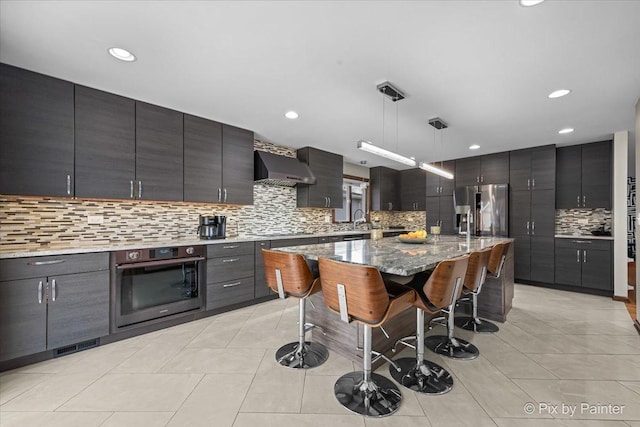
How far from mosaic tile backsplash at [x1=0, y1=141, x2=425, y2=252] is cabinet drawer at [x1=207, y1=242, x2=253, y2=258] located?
0.61 m

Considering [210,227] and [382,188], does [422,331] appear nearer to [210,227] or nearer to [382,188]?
[210,227]

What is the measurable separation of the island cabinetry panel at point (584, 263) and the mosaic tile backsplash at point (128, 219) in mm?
4352

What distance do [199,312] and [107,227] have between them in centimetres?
139

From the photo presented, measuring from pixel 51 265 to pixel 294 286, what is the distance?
2.06 m

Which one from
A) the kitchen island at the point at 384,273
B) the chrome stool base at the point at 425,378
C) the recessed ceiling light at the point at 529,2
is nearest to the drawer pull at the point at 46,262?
the kitchen island at the point at 384,273

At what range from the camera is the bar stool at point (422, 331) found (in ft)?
5.50

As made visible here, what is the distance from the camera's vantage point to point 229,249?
337 centimetres

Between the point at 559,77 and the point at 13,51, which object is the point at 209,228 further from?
the point at 559,77

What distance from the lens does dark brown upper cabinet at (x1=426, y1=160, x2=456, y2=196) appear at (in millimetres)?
5641

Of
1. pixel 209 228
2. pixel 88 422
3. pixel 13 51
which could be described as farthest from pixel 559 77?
pixel 13 51

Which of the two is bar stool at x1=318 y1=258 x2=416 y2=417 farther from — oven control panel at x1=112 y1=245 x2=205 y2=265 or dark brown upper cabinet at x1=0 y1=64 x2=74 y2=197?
dark brown upper cabinet at x1=0 y1=64 x2=74 y2=197

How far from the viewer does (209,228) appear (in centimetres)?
341

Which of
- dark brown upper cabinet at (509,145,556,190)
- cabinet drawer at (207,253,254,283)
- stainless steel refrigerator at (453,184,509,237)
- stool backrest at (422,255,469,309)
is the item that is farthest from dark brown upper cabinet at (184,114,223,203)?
dark brown upper cabinet at (509,145,556,190)

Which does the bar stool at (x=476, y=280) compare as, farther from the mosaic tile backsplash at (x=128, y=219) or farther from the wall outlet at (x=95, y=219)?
the wall outlet at (x=95, y=219)
